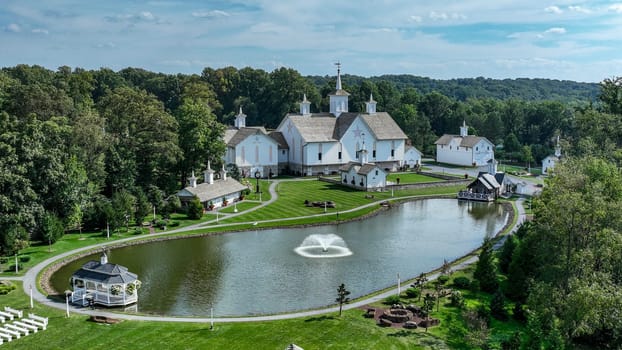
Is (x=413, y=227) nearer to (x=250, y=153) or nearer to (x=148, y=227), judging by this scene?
(x=148, y=227)

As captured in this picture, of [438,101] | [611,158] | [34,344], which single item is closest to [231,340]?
[34,344]

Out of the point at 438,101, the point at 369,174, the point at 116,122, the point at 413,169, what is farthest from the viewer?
the point at 438,101

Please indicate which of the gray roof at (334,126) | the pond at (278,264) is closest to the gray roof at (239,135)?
the gray roof at (334,126)

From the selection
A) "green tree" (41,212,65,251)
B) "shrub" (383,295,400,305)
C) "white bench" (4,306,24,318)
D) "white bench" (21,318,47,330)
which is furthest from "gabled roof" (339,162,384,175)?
"white bench" (21,318,47,330)

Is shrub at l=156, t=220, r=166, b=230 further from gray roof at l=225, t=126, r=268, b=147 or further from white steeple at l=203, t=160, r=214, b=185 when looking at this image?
gray roof at l=225, t=126, r=268, b=147

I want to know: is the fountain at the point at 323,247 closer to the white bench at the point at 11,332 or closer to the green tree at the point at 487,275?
the green tree at the point at 487,275

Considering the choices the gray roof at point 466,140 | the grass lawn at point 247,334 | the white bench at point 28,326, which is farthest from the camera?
the gray roof at point 466,140
